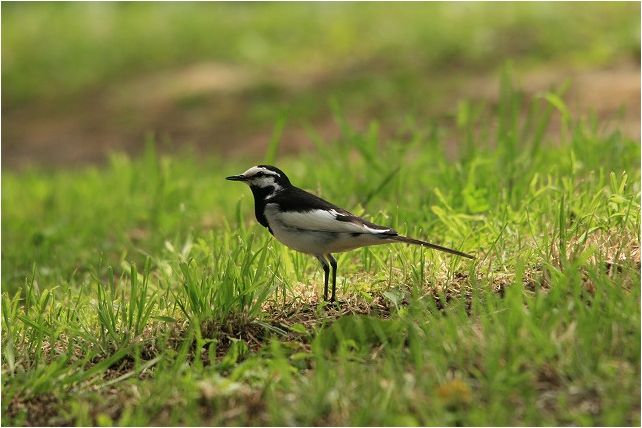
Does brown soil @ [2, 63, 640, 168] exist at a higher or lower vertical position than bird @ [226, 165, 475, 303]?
higher

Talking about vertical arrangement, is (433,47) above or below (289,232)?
above

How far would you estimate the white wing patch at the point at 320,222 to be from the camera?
419 cm

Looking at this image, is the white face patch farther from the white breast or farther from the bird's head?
the white breast

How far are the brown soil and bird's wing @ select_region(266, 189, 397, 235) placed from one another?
18.7 feet

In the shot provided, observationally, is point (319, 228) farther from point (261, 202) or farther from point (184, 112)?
point (184, 112)

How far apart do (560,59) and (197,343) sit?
8.18 metres

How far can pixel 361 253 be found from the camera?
16.0 feet

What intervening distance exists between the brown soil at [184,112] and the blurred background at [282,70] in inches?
0.9

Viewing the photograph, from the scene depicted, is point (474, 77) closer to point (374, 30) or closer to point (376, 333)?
point (374, 30)

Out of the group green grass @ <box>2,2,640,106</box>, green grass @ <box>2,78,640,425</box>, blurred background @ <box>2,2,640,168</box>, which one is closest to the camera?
green grass @ <box>2,78,640,425</box>

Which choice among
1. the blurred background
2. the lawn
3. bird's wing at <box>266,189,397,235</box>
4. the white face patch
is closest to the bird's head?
the white face patch

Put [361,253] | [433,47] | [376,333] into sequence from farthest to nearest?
[433,47], [361,253], [376,333]

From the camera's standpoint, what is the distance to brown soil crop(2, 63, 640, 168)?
404 inches

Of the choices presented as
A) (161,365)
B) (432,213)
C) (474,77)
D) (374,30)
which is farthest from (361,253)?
(374,30)
